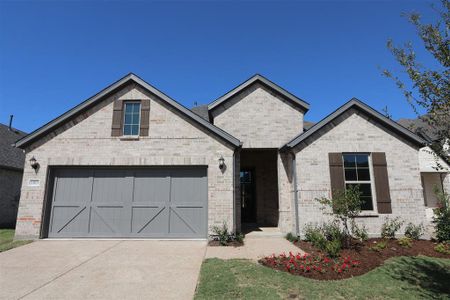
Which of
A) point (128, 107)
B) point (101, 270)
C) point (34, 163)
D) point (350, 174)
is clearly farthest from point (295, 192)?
point (34, 163)

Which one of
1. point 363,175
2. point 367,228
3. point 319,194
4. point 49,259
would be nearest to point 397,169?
point 363,175

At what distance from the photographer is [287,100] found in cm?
1223

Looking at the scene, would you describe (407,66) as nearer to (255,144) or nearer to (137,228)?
(255,144)

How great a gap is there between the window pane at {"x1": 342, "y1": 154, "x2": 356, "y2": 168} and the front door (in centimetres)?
466

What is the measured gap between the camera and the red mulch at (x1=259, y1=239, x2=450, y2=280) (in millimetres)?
5859

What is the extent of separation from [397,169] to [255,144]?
5.63m

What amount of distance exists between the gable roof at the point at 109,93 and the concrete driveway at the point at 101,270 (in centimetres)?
397

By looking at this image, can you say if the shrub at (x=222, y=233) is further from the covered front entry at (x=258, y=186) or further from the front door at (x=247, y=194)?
the front door at (x=247, y=194)

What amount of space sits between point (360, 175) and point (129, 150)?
29.6ft

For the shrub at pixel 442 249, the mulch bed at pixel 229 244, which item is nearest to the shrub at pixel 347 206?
the shrub at pixel 442 249

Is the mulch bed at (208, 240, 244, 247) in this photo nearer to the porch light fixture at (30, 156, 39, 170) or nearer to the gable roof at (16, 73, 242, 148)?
the gable roof at (16, 73, 242, 148)

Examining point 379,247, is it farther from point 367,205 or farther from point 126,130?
point 126,130

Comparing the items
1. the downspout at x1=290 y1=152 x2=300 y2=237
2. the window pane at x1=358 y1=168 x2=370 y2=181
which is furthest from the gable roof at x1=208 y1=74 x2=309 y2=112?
the window pane at x1=358 y1=168 x2=370 y2=181

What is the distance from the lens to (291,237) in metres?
9.59
